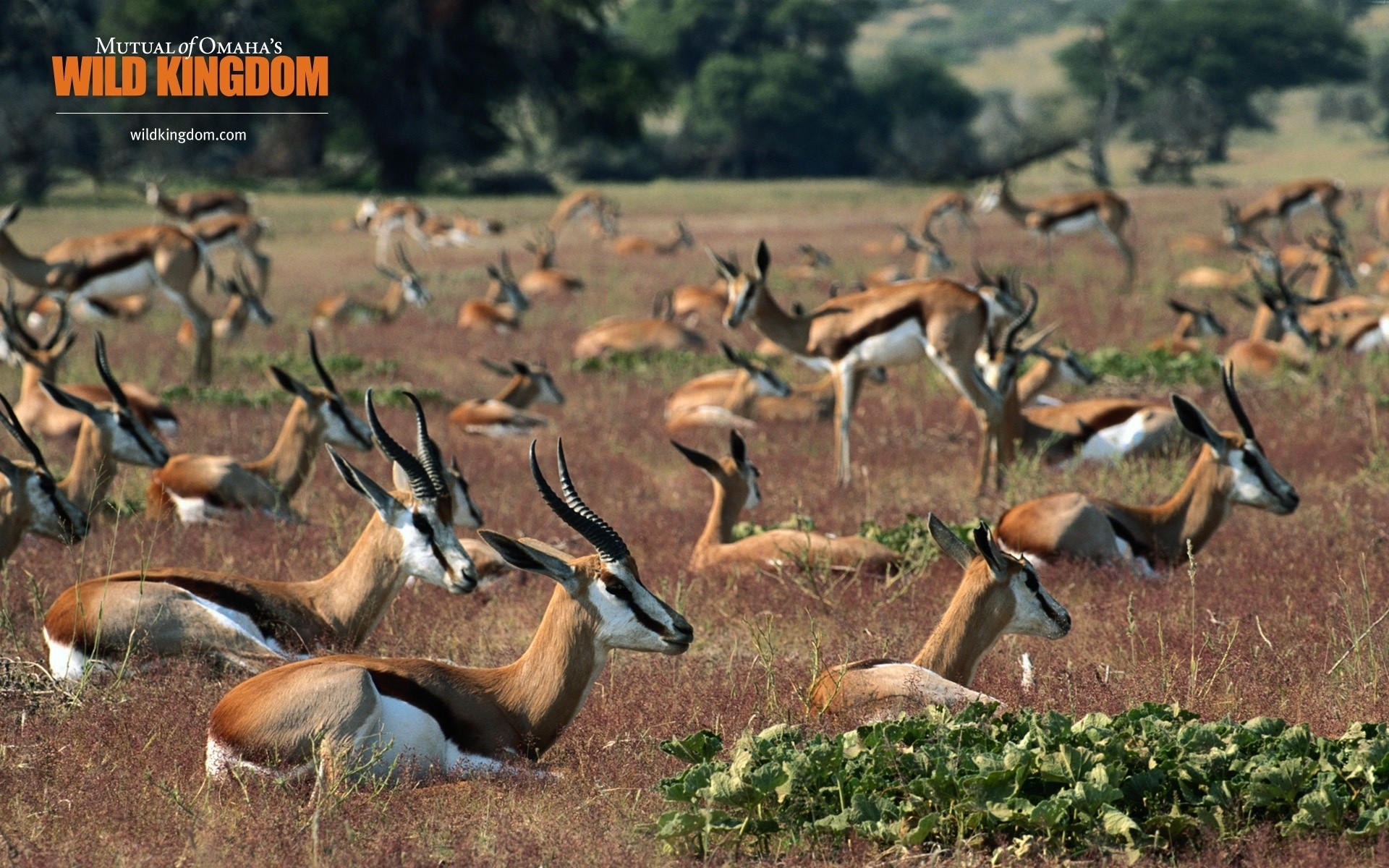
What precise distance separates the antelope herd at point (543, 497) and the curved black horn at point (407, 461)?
1 cm

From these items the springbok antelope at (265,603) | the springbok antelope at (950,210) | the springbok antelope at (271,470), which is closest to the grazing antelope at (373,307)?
the springbok antelope at (271,470)

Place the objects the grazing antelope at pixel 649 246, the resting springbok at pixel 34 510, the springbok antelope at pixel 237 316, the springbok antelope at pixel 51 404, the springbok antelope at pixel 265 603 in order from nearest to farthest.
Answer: the springbok antelope at pixel 265 603, the resting springbok at pixel 34 510, the springbok antelope at pixel 51 404, the springbok antelope at pixel 237 316, the grazing antelope at pixel 649 246

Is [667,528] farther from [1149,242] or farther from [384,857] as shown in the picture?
[1149,242]

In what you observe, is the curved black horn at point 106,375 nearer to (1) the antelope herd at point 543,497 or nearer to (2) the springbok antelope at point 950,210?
(1) the antelope herd at point 543,497

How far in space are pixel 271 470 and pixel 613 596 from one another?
14.3ft

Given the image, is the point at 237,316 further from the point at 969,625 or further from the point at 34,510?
the point at 969,625

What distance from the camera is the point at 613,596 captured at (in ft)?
14.0

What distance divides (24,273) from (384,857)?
11453mm

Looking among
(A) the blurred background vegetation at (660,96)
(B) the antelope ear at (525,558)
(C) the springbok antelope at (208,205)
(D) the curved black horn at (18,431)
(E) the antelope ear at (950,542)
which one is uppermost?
(B) the antelope ear at (525,558)

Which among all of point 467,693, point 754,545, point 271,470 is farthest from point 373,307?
point 467,693

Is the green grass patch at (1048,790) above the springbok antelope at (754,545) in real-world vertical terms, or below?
above

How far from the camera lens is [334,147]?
1884 inches

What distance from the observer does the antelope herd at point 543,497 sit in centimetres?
423

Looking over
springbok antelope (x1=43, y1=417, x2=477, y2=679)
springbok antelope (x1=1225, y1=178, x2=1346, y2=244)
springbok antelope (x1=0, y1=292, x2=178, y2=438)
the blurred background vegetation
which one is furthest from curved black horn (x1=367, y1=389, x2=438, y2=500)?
the blurred background vegetation
